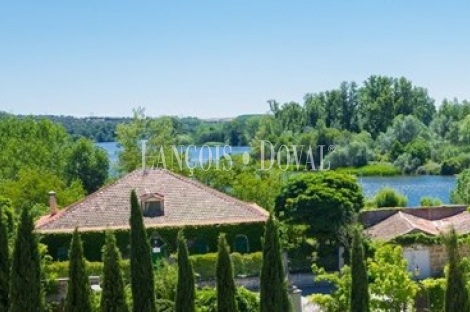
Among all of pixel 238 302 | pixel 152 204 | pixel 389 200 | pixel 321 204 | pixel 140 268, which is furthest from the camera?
pixel 389 200

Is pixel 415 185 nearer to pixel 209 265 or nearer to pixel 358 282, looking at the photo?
pixel 209 265

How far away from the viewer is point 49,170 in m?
65.0

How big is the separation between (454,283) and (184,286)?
23.0ft

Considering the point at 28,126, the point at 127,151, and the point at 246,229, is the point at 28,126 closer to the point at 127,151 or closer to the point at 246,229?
the point at 127,151

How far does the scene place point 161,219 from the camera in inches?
1496

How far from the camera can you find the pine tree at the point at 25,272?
19969mm

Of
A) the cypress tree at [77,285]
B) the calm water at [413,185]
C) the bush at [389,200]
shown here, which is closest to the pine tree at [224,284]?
the cypress tree at [77,285]

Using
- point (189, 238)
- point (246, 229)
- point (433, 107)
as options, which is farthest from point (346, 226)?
point (433, 107)

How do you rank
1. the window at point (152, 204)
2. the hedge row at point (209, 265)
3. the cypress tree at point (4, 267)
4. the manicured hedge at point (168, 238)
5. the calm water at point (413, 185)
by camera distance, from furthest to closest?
1. the calm water at point (413, 185)
2. the window at point (152, 204)
3. the manicured hedge at point (168, 238)
4. the hedge row at point (209, 265)
5. the cypress tree at point (4, 267)

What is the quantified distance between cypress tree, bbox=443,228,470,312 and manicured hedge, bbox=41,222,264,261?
2011 centimetres

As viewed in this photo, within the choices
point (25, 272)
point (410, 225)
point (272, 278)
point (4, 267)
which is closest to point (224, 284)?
point (272, 278)

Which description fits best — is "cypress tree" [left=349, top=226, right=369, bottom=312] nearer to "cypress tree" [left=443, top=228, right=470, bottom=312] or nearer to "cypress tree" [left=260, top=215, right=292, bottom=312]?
"cypress tree" [left=260, top=215, right=292, bottom=312]

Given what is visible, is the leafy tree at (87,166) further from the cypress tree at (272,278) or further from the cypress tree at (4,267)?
the cypress tree at (272,278)

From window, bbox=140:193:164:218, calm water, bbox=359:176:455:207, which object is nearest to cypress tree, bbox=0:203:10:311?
window, bbox=140:193:164:218
